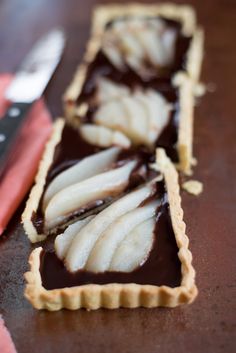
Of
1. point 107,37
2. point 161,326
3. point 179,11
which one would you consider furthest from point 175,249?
point 179,11

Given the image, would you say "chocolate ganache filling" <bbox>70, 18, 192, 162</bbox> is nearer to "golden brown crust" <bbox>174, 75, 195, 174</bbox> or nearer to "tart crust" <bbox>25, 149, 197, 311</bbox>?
"golden brown crust" <bbox>174, 75, 195, 174</bbox>

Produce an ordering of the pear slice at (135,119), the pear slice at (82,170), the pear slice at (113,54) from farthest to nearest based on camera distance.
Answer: the pear slice at (113,54) → the pear slice at (135,119) → the pear slice at (82,170)

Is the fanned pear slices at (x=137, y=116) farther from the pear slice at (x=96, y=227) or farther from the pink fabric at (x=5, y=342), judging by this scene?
the pink fabric at (x=5, y=342)

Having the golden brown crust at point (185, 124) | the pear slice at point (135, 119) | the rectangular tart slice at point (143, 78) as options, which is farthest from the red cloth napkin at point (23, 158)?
the golden brown crust at point (185, 124)

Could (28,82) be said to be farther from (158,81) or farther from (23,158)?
(158,81)

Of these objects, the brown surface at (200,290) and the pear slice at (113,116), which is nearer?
the brown surface at (200,290)
